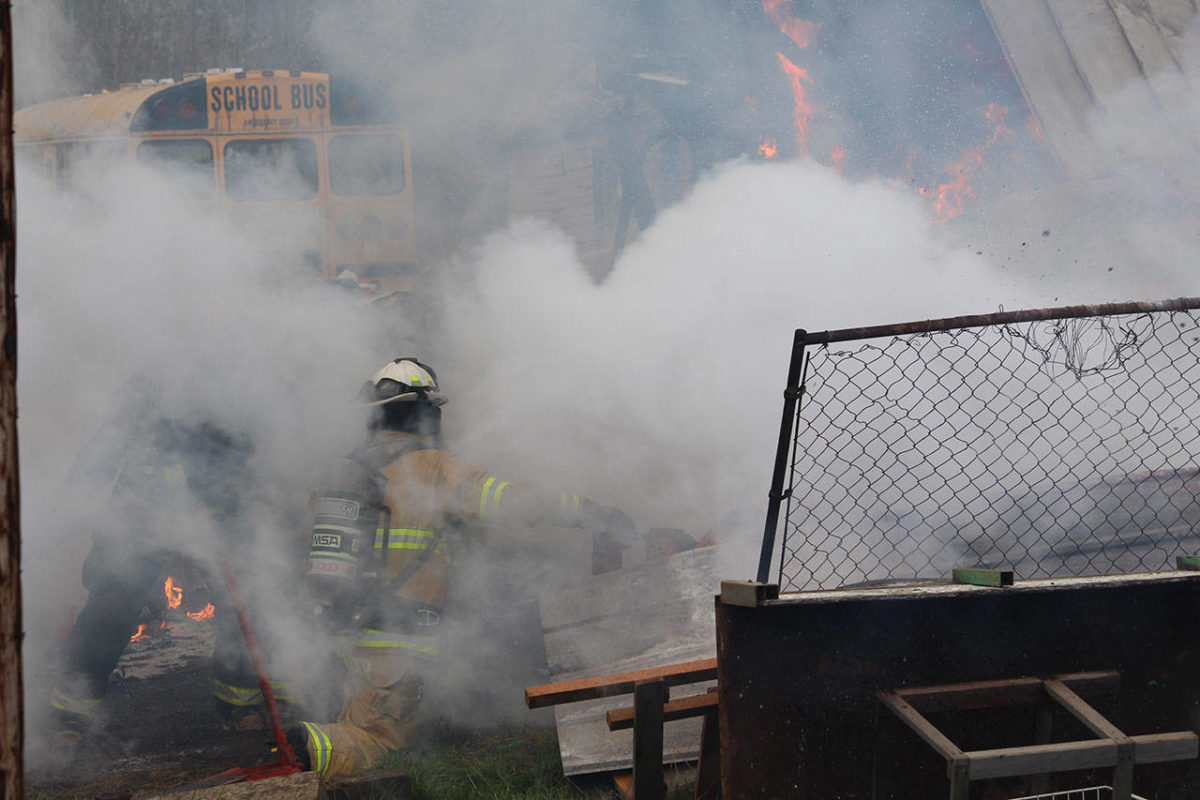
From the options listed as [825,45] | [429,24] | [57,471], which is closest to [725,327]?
[57,471]

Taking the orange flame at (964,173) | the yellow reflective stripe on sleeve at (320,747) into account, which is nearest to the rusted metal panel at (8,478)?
the yellow reflective stripe on sleeve at (320,747)

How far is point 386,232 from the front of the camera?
27.6 ft

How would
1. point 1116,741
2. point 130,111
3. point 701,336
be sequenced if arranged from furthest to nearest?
point 130,111 → point 701,336 → point 1116,741

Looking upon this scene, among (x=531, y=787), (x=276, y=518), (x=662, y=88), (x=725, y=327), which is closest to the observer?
(x=531, y=787)

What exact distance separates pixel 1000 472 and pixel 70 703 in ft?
14.1

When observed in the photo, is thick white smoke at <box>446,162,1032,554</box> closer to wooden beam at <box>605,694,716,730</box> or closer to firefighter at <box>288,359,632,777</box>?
firefighter at <box>288,359,632,777</box>

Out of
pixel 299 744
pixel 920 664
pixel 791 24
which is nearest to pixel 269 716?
pixel 299 744

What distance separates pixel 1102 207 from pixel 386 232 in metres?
5.69

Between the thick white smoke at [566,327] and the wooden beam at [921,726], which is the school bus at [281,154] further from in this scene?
the wooden beam at [921,726]

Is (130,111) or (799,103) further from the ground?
(799,103)

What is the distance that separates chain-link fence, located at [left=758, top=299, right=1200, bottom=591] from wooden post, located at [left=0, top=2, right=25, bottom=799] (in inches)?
66.4

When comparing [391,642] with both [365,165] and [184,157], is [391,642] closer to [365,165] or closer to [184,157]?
[365,165]

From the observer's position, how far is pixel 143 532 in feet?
15.6

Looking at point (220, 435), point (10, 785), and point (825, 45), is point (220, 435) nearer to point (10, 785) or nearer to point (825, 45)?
point (10, 785)
